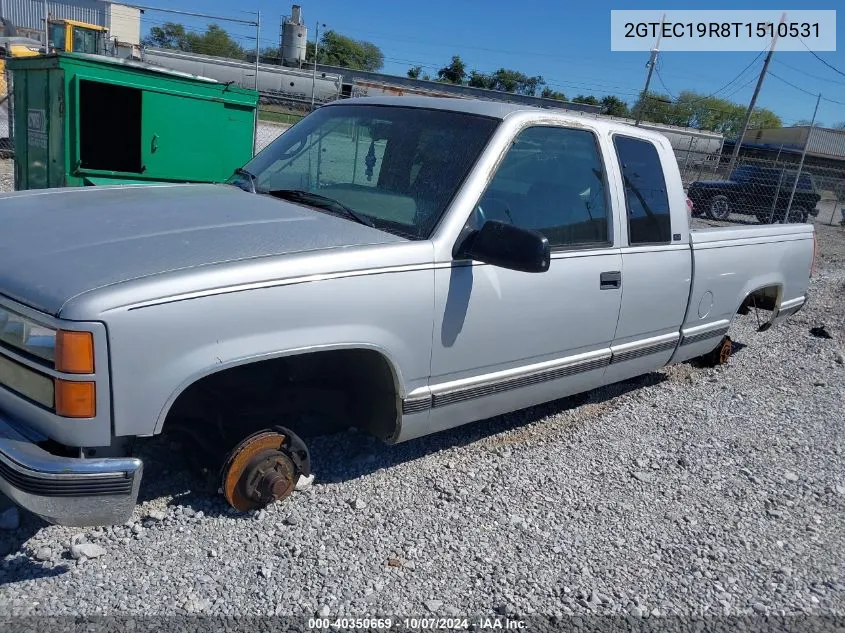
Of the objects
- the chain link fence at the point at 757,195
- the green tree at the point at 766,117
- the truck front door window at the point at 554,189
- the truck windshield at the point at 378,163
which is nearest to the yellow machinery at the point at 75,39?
the chain link fence at the point at 757,195

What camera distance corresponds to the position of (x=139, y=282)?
246 centimetres

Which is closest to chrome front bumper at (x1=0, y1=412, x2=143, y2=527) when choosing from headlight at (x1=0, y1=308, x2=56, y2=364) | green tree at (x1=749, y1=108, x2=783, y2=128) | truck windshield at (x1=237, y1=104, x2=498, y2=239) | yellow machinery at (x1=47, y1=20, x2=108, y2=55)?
headlight at (x1=0, y1=308, x2=56, y2=364)

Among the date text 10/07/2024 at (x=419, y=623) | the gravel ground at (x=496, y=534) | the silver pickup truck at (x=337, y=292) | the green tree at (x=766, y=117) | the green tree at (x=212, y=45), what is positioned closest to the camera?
the silver pickup truck at (x=337, y=292)

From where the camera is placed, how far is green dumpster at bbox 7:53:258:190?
7.48m

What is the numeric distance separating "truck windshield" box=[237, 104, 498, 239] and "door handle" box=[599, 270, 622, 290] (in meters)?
1.01

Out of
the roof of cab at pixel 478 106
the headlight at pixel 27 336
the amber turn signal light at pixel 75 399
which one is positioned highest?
the roof of cab at pixel 478 106

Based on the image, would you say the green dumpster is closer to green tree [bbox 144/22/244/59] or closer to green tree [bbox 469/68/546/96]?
green tree [bbox 144/22/244/59]

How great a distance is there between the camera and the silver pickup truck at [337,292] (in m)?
2.46

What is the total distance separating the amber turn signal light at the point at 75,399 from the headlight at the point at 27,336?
0.10 meters

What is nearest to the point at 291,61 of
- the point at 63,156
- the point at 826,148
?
the point at 63,156

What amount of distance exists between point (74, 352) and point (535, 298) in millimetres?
2077

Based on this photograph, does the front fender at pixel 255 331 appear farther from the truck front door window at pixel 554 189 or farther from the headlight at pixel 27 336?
the truck front door window at pixel 554 189

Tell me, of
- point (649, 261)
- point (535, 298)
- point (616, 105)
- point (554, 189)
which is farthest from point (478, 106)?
point (616, 105)

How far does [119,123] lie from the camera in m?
8.23
